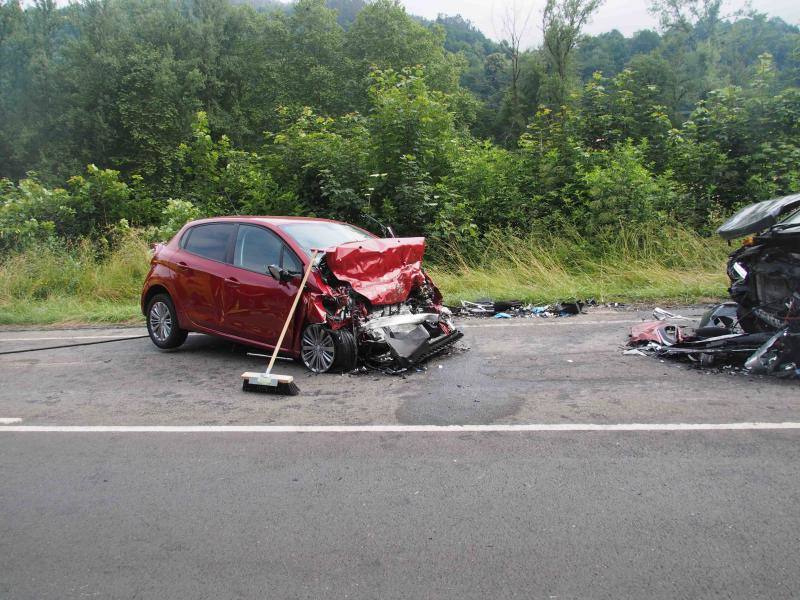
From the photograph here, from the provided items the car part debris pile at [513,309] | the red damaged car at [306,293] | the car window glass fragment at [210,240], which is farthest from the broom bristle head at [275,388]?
the car part debris pile at [513,309]

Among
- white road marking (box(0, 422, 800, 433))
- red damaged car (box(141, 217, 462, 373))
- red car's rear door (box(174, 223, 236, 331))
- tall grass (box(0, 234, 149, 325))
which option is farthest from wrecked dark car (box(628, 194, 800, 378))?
tall grass (box(0, 234, 149, 325))

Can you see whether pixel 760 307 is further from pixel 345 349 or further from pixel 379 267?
pixel 345 349

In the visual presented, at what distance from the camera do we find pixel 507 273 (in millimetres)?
12438

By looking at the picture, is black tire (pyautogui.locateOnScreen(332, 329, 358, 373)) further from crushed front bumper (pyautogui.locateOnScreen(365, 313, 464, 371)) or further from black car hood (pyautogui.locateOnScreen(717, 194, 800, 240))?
black car hood (pyautogui.locateOnScreen(717, 194, 800, 240))

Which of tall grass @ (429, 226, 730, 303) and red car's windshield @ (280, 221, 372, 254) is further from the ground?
red car's windshield @ (280, 221, 372, 254)

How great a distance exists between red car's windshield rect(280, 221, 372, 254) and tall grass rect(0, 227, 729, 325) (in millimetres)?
3198

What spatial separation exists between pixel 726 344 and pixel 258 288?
202 inches

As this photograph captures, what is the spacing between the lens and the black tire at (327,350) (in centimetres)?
674

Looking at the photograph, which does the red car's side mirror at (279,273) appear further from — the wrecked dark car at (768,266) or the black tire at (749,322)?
the black tire at (749,322)

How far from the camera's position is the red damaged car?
6824 mm

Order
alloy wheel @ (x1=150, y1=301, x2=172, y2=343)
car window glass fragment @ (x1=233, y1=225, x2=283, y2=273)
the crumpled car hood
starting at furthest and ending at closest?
1. alloy wheel @ (x1=150, y1=301, x2=172, y2=343)
2. car window glass fragment @ (x1=233, y1=225, x2=283, y2=273)
3. the crumpled car hood

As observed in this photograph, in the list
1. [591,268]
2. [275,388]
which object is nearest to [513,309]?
[591,268]

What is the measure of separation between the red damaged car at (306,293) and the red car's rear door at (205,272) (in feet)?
0.04

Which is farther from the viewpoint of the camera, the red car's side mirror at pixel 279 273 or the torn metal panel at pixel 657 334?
the torn metal panel at pixel 657 334
